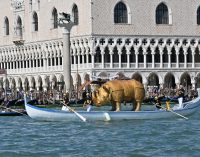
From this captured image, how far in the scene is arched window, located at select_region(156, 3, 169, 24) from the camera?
319 ft

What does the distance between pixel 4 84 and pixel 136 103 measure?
58968 millimetres

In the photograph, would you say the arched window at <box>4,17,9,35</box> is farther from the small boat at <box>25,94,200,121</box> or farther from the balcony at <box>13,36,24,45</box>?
the small boat at <box>25,94,200,121</box>

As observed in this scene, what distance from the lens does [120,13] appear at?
316 ft

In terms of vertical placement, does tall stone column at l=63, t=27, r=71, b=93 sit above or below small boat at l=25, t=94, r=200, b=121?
above

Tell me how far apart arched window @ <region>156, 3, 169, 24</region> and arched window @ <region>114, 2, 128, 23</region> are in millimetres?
3321

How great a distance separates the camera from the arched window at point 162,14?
319 feet

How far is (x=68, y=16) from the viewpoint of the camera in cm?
8956

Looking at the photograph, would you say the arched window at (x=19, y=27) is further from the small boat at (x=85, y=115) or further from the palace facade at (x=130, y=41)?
the small boat at (x=85, y=115)

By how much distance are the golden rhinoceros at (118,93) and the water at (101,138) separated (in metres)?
2.44

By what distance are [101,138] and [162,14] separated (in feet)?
179

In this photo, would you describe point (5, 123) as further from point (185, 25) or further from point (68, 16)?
point (185, 25)

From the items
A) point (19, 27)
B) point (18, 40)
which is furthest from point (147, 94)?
point (19, 27)

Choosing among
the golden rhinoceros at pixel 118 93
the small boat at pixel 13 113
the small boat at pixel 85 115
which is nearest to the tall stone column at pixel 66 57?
the small boat at pixel 13 113

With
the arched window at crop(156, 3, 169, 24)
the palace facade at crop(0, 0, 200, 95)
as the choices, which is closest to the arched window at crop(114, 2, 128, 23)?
the palace facade at crop(0, 0, 200, 95)
